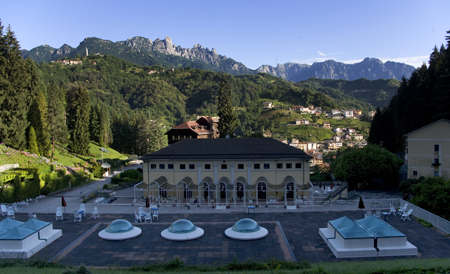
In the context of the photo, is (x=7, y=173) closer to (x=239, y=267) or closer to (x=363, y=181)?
(x=239, y=267)

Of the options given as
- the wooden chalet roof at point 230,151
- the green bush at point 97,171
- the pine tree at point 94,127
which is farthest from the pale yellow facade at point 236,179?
the pine tree at point 94,127

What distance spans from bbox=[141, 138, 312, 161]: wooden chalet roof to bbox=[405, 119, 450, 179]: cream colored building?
50.0 ft

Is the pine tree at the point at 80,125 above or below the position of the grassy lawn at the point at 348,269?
above

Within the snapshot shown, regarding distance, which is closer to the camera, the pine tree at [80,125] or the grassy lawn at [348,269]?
the grassy lawn at [348,269]

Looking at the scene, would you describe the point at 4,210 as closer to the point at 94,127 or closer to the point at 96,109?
the point at 94,127

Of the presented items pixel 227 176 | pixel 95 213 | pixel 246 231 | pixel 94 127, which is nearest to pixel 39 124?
pixel 94 127

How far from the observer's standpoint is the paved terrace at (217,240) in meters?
15.2

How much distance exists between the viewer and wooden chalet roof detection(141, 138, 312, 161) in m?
28.0

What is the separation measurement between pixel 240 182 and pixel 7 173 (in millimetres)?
26148

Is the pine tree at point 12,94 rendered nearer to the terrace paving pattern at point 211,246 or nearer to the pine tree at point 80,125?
the pine tree at point 80,125

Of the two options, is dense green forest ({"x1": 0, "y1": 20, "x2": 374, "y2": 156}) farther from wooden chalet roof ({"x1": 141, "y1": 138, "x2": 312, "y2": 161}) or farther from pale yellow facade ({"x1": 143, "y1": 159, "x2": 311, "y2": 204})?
pale yellow facade ({"x1": 143, "y1": 159, "x2": 311, "y2": 204})

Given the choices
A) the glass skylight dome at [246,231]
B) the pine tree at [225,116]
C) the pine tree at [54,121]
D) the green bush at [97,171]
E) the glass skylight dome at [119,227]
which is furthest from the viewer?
the pine tree at [225,116]

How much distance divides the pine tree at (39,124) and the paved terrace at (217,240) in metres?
23.6

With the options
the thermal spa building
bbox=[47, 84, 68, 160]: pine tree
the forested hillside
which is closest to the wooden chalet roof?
the thermal spa building
